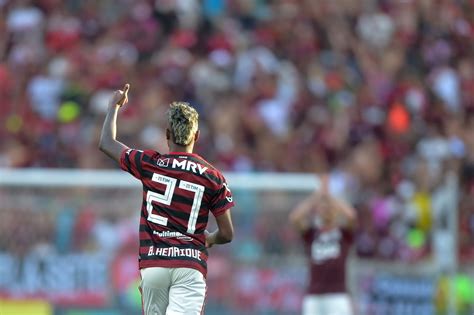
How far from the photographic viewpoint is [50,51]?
17.0m

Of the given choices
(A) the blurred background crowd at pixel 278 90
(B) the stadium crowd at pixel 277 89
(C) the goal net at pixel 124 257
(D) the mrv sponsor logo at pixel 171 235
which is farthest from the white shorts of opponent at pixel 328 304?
(D) the mrv sponsor logo at pixel 171 235

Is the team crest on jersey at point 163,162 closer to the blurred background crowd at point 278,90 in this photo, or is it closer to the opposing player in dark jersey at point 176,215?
the opposing player in dark jersey at point 176,215

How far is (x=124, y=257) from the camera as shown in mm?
14484

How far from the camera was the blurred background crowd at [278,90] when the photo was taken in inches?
608

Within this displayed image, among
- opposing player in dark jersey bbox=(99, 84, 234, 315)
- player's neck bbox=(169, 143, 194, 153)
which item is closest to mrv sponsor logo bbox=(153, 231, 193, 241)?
opposing player in dark jersey bbox=(99, 84, 234, 315)

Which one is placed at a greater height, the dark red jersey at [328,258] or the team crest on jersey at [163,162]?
the team crest on jersey at [163,162]

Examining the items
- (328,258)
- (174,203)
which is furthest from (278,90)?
(174,203)

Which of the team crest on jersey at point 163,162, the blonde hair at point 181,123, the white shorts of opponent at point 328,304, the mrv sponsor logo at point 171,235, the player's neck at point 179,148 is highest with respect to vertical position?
the blonde hair at point 181,123

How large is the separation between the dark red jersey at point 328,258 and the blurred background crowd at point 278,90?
277 cm

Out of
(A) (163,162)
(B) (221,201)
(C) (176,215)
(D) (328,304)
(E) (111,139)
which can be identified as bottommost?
(D) (328,304)

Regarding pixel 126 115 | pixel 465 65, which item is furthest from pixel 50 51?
pixel 465 65

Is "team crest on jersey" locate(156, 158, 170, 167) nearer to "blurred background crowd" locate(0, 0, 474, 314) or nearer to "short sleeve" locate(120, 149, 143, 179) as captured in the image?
"short sleeve" locate(120, 149, 143, 179)

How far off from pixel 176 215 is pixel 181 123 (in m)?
0.57

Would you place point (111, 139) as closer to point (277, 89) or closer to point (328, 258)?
point (328, 258)
